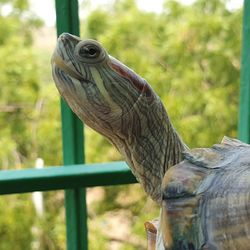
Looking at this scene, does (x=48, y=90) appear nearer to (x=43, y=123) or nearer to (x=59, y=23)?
(x=43, y=123)

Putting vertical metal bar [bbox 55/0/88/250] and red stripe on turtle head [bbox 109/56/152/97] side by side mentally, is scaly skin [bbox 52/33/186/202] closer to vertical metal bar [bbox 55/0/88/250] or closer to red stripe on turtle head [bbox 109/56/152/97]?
red stripe on turtle head [bbox 109/56/152/97]

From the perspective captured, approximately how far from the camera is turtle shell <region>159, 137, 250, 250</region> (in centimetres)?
72

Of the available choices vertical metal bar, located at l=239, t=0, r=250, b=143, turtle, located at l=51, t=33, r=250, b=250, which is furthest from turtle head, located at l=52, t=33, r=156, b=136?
vertical metal bar, located at l=239, t=0, r=250, b=143

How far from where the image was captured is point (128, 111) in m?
0.77

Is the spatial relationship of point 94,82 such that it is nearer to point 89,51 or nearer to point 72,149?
point 89,51

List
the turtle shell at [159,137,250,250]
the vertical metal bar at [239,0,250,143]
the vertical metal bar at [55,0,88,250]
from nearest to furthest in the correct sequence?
1. the turtle shell at [159,137,250,250]
2. the vertical metal bar at [55,0,88,250]
3. the vertical metal bar at [239,0,250,143]

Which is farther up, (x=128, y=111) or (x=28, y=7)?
(x=28, y=7)

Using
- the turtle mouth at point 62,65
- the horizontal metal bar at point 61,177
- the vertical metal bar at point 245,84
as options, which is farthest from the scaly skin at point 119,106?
the vertical metal bar at point 245,84

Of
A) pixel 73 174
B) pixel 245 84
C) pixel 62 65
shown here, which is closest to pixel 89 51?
pixel 62 65

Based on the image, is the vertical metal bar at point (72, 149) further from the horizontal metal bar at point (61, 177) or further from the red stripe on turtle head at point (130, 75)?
the red stripe on turtle head at point (130, 75)

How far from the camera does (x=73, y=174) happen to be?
1108 mm

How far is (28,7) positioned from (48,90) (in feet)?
1.71

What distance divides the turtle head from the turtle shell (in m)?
0.13

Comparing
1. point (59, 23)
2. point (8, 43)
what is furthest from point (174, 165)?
point (8, 43)
